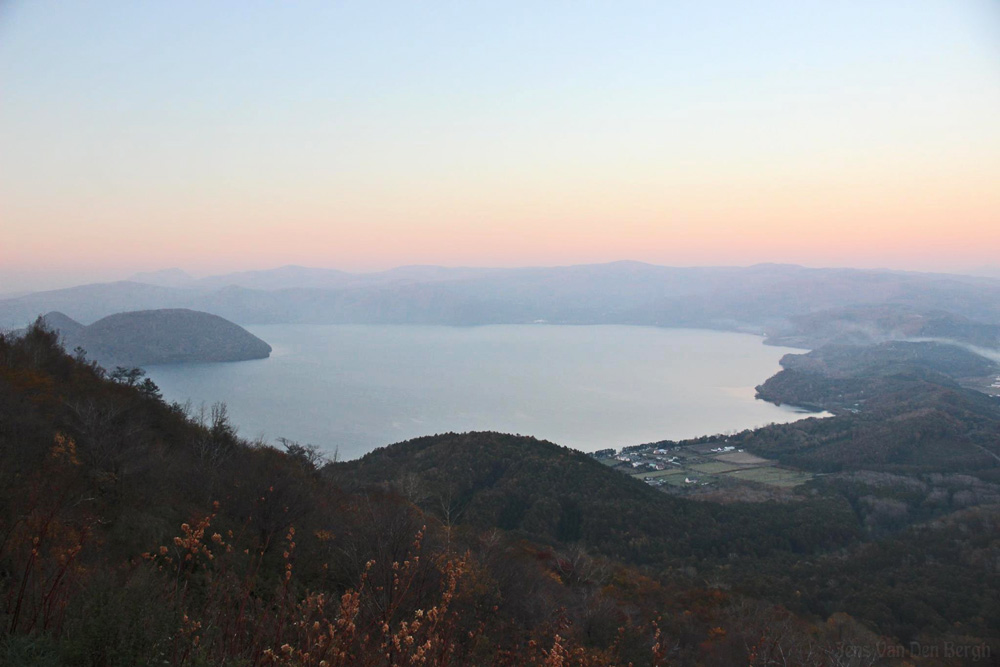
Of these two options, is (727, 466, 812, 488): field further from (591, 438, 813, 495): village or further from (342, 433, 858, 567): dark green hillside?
(342, 433, 858, 567): dark green hillside

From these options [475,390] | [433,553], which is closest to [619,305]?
[475,390]

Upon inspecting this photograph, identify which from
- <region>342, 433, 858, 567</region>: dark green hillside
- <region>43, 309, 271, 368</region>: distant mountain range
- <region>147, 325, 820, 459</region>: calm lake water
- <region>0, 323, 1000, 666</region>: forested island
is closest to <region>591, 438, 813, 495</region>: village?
<region>0, 323, 1000, 666</region>: forested island

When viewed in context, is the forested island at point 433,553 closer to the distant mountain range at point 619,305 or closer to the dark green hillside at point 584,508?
the dark green hillside at point 584,508

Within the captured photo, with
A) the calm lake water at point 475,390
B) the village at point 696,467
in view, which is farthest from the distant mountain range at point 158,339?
the village at point 696,467

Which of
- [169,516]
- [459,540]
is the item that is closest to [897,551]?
[459,540]

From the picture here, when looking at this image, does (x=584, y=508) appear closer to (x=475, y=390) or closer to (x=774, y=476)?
(x=774, y=476)

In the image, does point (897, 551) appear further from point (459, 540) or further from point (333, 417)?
point (333, 417)
